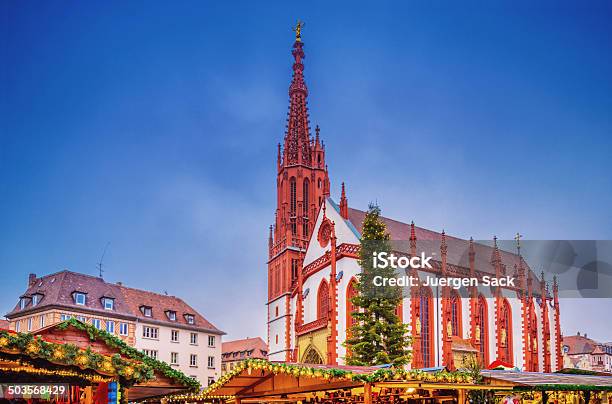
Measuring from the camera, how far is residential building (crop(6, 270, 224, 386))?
→ 52.1m

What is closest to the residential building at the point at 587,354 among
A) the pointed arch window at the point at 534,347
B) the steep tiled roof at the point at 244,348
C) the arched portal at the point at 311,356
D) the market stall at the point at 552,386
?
the steep tiled roof at the point at 244,348

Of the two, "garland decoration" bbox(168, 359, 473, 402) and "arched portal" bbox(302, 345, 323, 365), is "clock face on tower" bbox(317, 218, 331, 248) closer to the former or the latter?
"arched portal" bbox(302, 345, 323, 365)

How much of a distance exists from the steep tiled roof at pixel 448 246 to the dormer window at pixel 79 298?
21136 mm

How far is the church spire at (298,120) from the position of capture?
63.5 meters

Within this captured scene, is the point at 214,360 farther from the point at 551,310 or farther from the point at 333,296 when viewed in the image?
the point at 551,310

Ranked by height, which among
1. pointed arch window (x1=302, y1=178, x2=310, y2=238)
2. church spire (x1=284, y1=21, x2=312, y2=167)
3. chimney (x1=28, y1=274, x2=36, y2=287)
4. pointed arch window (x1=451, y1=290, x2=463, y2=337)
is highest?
church spire (x1=284, y1=21, x2=312, y2=167)

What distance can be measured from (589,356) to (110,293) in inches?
2930

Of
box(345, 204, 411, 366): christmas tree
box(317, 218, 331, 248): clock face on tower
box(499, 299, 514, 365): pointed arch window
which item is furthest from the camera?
box(499, 299, 514, 365): pointed arch window

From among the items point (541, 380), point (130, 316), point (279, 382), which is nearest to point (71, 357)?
point (279, 382)

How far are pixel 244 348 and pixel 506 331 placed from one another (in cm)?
4639

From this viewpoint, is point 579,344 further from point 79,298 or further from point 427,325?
point 79,298

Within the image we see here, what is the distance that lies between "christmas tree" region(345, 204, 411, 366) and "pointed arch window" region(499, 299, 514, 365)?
53.2ft

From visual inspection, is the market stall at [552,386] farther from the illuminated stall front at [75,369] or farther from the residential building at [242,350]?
the residential building at [242,350]

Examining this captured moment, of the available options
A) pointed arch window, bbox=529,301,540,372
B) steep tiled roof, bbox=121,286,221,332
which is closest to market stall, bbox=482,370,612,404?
pointed arch window, bbox=529,301,540,372
